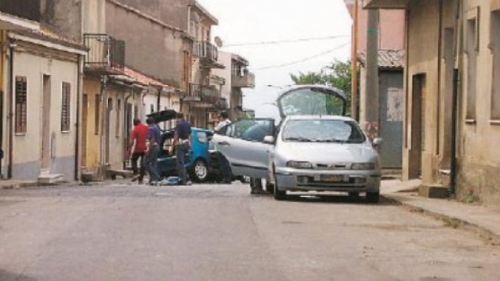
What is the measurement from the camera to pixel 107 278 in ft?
32.1

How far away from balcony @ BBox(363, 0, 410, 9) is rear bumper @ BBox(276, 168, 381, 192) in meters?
6.03

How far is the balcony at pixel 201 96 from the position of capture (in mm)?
68625

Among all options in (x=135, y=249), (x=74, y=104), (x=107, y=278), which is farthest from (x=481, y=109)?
(x=74, y=104)

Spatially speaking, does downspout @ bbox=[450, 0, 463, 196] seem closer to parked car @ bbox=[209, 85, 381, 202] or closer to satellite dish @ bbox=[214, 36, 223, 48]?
parked car @ bbox=[209, 85, 381, 202]

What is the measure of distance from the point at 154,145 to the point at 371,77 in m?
6.16

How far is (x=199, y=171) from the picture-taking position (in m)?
35.2

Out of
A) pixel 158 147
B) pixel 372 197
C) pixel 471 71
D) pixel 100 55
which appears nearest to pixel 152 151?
pixel 158 147

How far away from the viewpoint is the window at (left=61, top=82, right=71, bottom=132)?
112ft

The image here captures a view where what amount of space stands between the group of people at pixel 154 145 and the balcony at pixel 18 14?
12.7 ft

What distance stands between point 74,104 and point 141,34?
2200 centimetres

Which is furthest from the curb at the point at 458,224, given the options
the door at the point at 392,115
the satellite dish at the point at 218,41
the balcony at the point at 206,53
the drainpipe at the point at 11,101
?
the satellite dish at the point at 218,41

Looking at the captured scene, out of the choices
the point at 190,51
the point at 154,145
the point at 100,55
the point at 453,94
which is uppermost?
the point at 190,51

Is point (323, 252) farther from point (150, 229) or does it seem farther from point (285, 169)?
point (285, 169)

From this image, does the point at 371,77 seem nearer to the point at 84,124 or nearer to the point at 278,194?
the point at 278,194
